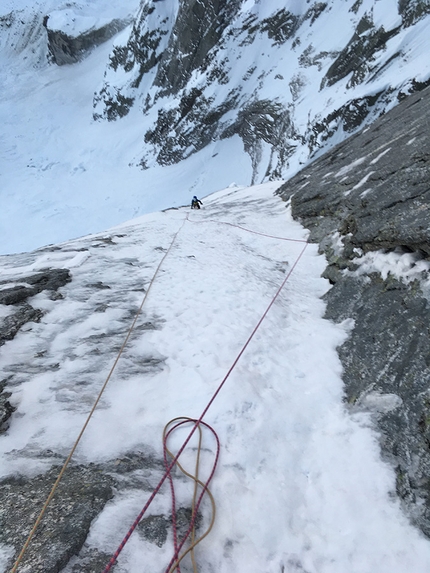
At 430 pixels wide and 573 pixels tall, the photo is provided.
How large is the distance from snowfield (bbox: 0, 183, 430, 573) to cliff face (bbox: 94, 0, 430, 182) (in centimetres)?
1842

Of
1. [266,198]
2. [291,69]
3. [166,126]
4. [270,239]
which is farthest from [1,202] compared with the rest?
[270,239]

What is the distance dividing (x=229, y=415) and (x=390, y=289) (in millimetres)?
2914

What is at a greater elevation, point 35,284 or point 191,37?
point 191,37

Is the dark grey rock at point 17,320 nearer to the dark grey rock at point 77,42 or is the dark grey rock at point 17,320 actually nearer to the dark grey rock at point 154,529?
the dark grey rock at point 154,529

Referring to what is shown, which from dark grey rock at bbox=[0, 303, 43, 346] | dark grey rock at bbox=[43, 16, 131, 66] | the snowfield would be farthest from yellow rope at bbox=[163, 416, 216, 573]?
dark grey rock at bbox=[43, 16, 131, 66]

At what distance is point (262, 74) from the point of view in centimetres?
3834

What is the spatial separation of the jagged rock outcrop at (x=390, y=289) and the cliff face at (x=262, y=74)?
1359 centimetres

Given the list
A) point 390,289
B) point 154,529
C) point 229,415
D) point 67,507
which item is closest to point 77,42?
point 390,289

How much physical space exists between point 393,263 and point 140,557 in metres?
4.68

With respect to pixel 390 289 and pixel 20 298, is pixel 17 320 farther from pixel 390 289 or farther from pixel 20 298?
pixel 390 289

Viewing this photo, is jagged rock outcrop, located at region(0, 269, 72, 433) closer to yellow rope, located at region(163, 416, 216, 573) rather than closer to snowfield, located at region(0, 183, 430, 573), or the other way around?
snowfield, located at region(0, 183, 430, 573)

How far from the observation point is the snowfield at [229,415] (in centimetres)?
243

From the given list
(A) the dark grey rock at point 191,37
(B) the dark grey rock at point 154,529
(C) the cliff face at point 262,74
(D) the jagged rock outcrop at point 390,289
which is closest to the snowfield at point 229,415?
(B) the dark grey rock at point 154,529

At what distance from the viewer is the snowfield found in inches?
95.8
